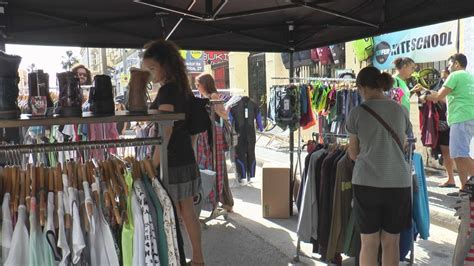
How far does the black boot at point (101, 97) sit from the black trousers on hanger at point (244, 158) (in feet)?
14.8

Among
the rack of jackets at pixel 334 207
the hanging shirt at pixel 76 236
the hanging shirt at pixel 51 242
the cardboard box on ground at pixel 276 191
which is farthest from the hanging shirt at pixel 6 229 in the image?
the cardboard box on ground at pixel 276 191

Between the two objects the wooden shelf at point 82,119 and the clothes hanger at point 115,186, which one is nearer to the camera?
the wooden shelf at point 82,119

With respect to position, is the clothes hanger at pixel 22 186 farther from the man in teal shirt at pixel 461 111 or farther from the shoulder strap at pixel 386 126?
the man in teal shirt at pixel 461 111

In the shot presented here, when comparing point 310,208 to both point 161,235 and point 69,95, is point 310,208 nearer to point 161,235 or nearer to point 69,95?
point 161,235

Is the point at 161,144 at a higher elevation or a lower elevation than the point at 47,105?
lower

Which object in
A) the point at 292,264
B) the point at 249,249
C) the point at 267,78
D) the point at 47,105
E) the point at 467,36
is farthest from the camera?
the point at 267,78

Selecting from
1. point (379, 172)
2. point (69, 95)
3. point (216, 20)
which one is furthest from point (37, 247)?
point (216, 20)

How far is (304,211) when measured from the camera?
12.6 ft

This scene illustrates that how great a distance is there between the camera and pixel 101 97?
215 centimetres

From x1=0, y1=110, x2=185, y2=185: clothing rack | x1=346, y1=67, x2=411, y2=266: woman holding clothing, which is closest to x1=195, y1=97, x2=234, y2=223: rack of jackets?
x1=346, y1=67, x2=411, y2=266: woman holding clothing

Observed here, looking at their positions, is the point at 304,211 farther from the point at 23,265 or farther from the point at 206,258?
the point at 23,265

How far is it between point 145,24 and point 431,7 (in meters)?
2.78

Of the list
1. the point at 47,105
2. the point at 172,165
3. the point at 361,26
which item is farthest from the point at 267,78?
the point at 47,105

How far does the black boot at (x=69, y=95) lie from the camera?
80.2 inches
